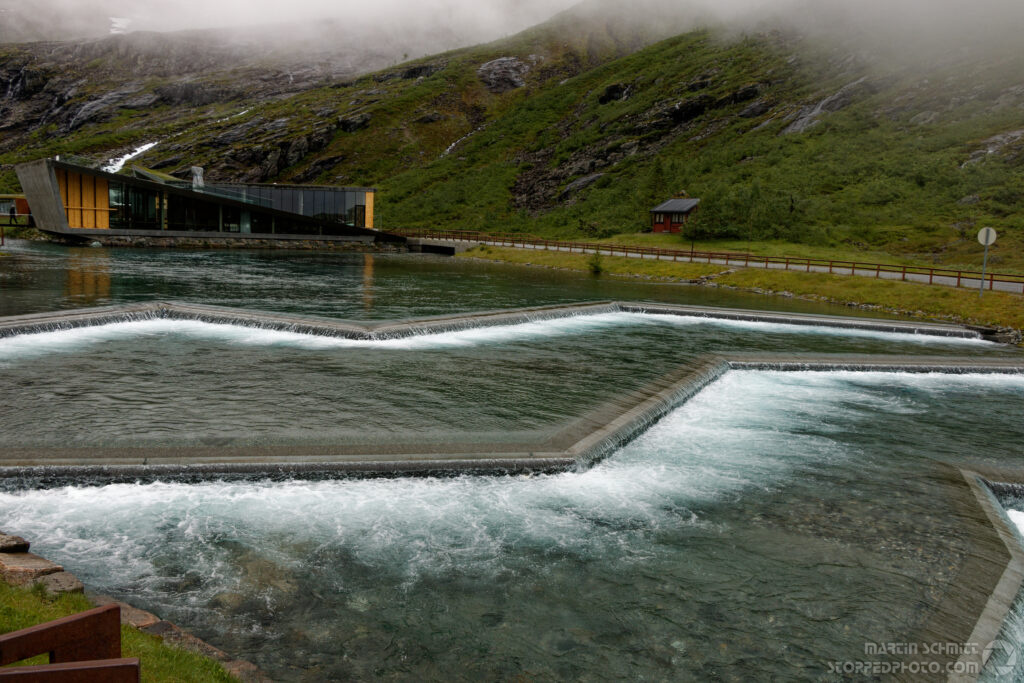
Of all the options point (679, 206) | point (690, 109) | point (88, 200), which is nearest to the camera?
point (88, 200)

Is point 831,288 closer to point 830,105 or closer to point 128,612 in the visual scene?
point 128,612

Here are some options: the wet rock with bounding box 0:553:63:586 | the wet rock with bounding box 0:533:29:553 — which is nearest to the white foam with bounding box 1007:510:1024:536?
the wet rock with bounding box 0:553:63:586

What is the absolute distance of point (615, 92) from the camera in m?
154

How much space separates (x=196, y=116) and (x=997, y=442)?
214 m

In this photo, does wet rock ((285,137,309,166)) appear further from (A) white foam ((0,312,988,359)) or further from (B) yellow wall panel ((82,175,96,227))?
(A) white foam ((0,312,988,359))

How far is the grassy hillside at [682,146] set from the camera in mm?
73125

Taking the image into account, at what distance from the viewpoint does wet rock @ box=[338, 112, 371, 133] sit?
16788 centimetres

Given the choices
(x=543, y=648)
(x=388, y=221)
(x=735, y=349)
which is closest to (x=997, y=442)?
(x=735, y=349)

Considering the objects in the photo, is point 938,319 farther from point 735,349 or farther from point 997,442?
point 997,442

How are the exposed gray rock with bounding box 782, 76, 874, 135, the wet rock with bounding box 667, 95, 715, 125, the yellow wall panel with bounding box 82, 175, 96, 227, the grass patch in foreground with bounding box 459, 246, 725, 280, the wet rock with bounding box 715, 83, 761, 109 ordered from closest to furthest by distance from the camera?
the grass patch in foreground with bounding box 459, 246, 725, 280
the yellow wall panel with bounding box 82, 175, 96, 227
the exposed gray rock with bounding box 782, 76, 874, 135
the wet rock with bounding box 715, 83, 761, 109
the wet rock with bounding box 667, 95, 715, 125

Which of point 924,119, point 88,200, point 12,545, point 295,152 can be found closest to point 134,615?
point 12,545

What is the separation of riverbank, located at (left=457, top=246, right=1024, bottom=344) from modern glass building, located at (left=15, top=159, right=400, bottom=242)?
23.9m

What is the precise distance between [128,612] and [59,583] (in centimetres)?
71

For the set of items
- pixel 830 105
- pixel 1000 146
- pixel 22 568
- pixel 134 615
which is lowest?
pixel 134 615
